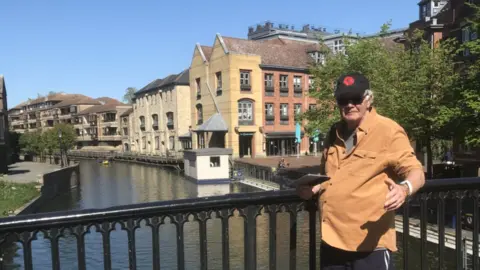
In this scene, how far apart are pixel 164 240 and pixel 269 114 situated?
32994mm

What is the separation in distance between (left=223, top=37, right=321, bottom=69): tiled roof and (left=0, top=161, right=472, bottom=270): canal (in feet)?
57.2

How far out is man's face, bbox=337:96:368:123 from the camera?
242 centimetres

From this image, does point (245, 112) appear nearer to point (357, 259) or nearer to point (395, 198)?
point (357, 259)

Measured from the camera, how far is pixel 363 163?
2.38 meters

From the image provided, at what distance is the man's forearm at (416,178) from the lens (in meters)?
2.21

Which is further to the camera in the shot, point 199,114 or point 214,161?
point 199,114

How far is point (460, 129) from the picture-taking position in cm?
1795

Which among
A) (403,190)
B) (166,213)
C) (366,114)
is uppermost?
(366,114)

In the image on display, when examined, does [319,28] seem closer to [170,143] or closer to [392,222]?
[170,143]

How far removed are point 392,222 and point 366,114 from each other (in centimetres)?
71

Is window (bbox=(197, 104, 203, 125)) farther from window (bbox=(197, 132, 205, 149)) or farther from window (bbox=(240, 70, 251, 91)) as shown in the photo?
window (bbox=(240, 70, 251, 91))

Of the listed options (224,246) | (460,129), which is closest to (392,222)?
(224,246)

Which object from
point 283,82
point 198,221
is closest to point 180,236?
point 198,221

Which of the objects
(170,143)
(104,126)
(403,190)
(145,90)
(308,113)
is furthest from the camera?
(104,126)
